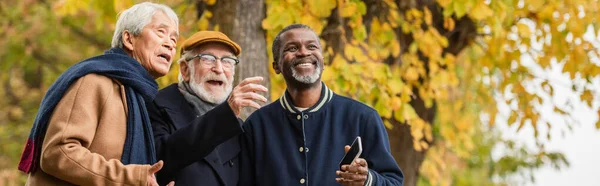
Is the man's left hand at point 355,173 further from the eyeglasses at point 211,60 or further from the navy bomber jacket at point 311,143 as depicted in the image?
the eyeglasses at point 211,60

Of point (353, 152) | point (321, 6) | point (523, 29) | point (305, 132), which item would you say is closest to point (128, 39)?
point (305, 132)

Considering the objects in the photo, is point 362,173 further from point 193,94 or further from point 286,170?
point 193,94

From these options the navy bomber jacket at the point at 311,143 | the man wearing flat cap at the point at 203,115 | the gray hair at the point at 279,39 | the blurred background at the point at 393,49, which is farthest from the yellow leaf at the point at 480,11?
the man wearing flat cap at the point at 203,115

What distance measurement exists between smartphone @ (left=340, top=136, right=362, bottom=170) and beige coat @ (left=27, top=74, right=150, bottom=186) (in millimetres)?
844

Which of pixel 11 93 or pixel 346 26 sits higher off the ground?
pixel 11 93

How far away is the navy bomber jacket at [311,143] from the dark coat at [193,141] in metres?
0.12

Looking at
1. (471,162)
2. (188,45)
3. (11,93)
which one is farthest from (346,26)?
(471,162)

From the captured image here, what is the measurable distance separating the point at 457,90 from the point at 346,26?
629cm

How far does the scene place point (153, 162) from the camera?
3.96 m

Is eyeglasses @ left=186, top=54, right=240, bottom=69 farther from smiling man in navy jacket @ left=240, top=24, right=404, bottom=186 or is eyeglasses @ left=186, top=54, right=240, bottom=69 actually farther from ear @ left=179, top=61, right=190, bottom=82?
smiling man in navy jacket @ left=240, top=24, right=404, bottom=186

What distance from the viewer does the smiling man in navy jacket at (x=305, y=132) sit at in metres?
4.32

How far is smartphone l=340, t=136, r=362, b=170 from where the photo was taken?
386 cm

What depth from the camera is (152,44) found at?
415 centimetres

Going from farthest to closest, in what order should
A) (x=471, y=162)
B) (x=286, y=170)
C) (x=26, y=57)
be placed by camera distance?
1. (x=471, y=162)
2. (x=26, y=57)
3. (x=286, y=170)
